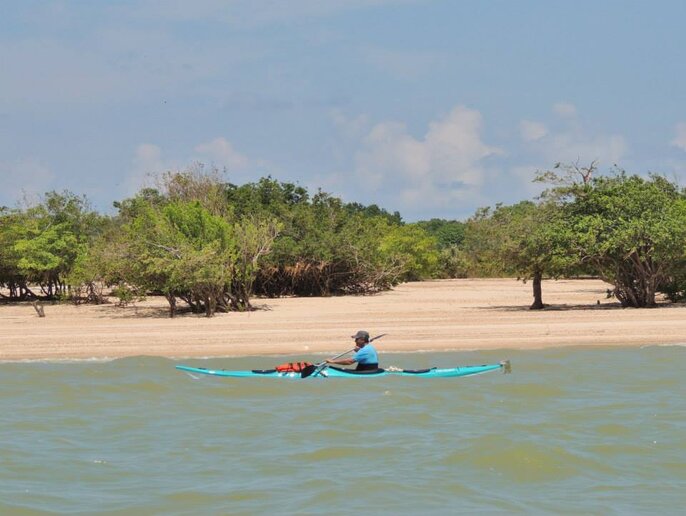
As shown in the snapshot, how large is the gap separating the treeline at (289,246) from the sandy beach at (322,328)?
127 cm

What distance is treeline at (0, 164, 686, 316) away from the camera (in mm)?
30234

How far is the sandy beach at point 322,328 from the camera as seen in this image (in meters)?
23.9

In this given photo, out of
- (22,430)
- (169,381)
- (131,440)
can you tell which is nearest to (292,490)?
(131,440)

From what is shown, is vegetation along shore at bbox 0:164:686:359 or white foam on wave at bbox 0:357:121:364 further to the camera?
vegetation along shore at bbox 0:164:686:359

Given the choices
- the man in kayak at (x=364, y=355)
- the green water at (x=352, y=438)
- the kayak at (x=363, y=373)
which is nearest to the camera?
the green water at (x=352, y=438)

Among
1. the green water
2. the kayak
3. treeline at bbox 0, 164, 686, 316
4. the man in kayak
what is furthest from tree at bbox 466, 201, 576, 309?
the man in kayak

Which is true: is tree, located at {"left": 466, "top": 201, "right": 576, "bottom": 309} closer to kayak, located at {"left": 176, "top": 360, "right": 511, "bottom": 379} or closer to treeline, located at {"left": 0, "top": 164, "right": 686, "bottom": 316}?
treeline, located at {"left": 0, "top": 164, "right": 686, "bottom": 316}

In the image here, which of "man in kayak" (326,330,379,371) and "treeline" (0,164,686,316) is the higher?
"treeline" (0,164,686,316)

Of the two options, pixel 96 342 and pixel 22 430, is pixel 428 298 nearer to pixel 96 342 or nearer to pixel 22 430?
pixel 96 342

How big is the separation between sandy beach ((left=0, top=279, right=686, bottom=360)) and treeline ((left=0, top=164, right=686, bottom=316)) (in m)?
1.27

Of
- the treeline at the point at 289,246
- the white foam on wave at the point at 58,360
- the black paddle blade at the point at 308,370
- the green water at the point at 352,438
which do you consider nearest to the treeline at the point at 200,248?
the treeline at the point at 289,246

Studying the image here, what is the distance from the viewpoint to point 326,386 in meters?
19.8

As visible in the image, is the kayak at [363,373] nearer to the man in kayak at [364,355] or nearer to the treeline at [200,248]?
the man in kayak at [364,355]

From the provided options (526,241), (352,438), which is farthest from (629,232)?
(352,438)
